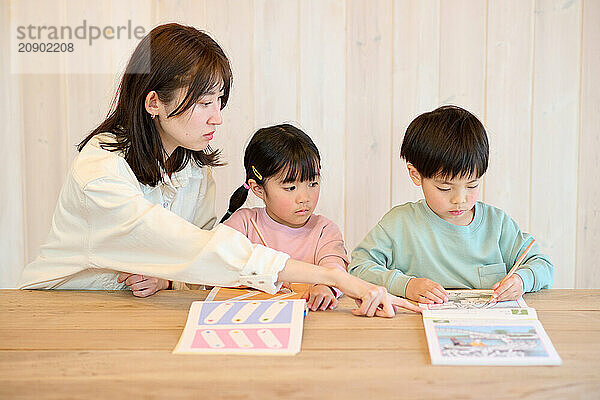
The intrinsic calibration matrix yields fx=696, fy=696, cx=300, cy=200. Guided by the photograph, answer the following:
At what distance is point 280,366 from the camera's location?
1.20 m

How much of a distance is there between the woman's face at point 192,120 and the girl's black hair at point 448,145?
1.66ft

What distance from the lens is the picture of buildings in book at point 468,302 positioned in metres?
1.50

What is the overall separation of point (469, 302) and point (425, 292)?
0.10 m

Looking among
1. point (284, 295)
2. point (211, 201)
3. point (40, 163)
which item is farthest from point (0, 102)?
point (284, 295)

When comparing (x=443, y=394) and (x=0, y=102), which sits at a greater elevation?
(x=0, y=102)

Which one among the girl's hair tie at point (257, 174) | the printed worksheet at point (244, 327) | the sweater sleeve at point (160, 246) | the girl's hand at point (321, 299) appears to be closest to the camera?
the printed worksheet at point (244, 327)

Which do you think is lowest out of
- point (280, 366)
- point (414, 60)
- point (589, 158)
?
point (280, 366)

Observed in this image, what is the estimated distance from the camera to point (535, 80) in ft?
7.47

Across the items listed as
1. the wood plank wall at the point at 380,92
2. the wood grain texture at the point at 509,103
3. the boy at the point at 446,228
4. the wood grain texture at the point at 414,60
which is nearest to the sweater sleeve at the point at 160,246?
the boy at the point at 446,228

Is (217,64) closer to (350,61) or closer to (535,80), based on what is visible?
(350,61)

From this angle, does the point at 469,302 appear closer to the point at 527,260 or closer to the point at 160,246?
the point at 527,260

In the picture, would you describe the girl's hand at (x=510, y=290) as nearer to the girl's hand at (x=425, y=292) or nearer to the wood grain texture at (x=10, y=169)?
the girl's hand at (x=425, y=292)

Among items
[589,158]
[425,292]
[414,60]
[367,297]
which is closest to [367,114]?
[414,60]

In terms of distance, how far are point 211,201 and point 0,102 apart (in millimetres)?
887
